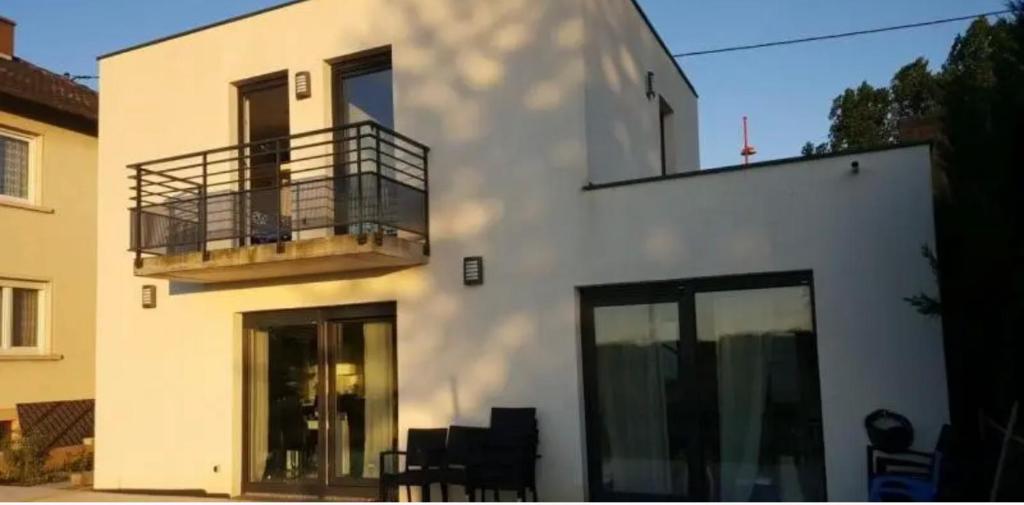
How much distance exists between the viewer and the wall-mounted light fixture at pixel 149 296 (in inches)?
404

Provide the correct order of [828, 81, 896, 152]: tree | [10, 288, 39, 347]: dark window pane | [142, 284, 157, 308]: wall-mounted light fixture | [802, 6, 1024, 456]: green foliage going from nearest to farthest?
[802, 6, 1024, 456]: green foliage, [142, 284, 157, 308]: wall-mounted light fixture, [10, 288, 39, 347]: dark window pane, [828, 81, 896, 152]: tree

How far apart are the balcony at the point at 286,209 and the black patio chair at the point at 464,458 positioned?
1.69 metres

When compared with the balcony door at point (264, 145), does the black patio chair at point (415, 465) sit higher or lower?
lower

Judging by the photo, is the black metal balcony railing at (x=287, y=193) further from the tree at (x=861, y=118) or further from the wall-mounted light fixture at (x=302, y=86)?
the tree at (x=861, y=118)

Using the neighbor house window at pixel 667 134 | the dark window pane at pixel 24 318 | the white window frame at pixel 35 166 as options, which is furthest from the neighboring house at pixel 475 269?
the dark window pane at pixel 24 318

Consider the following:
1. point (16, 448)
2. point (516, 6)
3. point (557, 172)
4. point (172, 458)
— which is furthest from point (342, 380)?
point (16, 448)

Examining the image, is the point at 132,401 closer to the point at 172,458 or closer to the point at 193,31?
the point at 172,458

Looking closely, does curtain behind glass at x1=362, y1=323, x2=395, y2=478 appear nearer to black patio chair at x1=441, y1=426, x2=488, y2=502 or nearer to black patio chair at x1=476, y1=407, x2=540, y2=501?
black patio chair at x1=441, y1=426, x2=488, y2=502

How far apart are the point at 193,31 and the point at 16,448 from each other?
582 cm

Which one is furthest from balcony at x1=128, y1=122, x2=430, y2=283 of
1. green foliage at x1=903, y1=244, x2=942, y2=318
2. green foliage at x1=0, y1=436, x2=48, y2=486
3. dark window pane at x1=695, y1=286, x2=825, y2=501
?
green foliage at x1=903, y1=244, x2=942, y2=318

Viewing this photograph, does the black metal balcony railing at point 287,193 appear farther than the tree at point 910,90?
No

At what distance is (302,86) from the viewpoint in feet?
32.2

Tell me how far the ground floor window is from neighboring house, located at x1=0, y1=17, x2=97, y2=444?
9005mm

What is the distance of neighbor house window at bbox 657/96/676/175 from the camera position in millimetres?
11538
